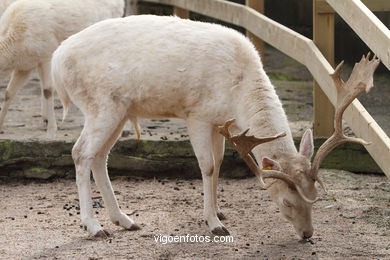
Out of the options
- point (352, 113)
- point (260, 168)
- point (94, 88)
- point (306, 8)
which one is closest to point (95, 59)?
Result: point (94, 88)

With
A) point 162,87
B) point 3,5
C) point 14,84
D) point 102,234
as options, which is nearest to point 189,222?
point 102,234

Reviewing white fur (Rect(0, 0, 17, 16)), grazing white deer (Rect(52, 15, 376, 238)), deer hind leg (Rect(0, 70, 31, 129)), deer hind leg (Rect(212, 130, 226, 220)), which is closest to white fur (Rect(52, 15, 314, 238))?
grazing white deer (Rect(52, 15, 376, 238))

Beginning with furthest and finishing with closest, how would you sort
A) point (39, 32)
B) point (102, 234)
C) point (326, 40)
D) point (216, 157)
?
1. point (39, 32)
2. point (326, 40)
3. point (216, 157)
4. point (102, 234)

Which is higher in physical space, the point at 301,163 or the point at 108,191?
the point at 301,163

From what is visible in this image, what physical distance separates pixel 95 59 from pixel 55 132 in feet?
9.11

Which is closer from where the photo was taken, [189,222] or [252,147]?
[252,147]

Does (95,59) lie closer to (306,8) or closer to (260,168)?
(260,168)

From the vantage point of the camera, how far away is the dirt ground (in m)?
6.35

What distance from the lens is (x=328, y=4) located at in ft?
27.0

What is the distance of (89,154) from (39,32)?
324cm

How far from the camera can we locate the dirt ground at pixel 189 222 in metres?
6.35

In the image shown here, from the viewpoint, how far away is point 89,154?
22.4 ft

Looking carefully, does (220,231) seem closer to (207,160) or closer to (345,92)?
(207,160)

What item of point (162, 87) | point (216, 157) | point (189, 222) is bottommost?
point (189, 222)
